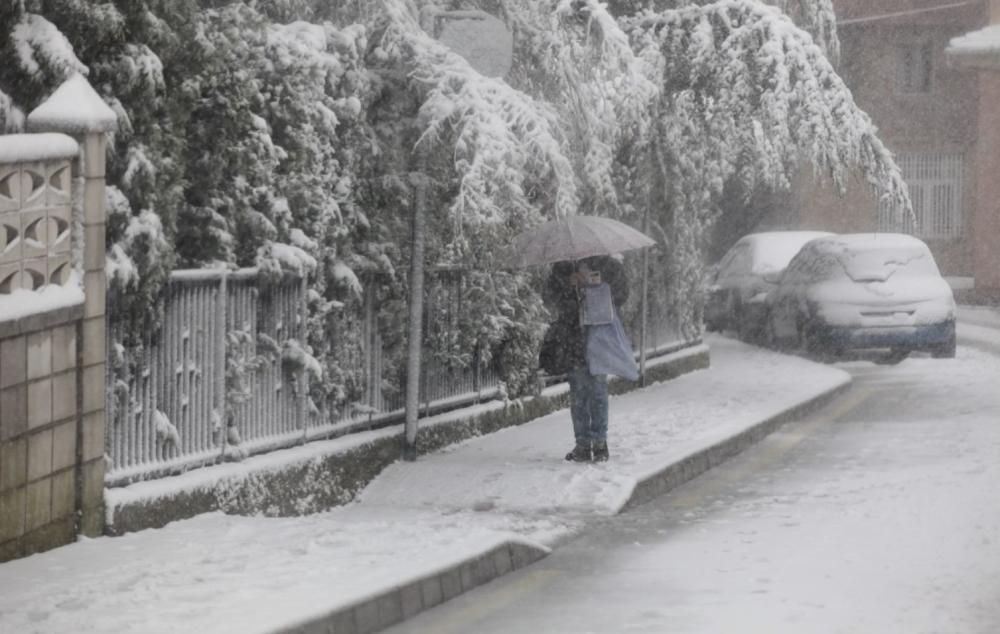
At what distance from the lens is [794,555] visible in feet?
32.1

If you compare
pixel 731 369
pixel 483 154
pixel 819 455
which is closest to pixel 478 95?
pixel 483 154

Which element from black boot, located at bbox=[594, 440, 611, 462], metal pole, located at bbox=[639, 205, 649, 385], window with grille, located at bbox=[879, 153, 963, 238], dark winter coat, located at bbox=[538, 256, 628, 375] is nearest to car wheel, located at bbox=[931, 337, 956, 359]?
metal pole, located at bbox=[639, 205, 649, 385]

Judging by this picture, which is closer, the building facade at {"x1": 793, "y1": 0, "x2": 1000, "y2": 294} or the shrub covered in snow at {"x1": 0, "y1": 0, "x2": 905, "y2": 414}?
the shrub covered in snow at {"x1": 0, "y1": 0, "x2": 905, "y2": 414}

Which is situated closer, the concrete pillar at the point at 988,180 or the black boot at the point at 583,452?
the black boot at the point at 583,452

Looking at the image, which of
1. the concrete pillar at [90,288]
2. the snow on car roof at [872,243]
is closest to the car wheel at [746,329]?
the snow on car roof at [872,243]

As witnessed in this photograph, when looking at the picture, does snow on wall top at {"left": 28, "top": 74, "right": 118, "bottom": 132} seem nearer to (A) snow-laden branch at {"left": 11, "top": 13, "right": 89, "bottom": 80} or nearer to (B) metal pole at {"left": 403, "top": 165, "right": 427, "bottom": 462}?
(A) snow-laden branch at {"left": 11, "top": 13, "right": 89, "bottom": 80}

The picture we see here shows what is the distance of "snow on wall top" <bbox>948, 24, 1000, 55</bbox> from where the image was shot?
120 ft

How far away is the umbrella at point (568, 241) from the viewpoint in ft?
42.3

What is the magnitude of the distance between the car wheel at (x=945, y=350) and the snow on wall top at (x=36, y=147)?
1517 centimetres

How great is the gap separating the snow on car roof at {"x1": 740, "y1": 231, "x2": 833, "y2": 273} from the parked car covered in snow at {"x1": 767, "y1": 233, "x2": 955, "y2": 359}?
10.1 ft

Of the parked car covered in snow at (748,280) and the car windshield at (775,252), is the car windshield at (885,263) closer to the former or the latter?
the parked car covered in snow at (748,280)

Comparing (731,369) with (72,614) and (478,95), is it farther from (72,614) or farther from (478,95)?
(72,614)

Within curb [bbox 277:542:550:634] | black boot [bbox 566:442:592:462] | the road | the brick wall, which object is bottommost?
the road

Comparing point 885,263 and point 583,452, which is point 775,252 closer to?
point 885,263
